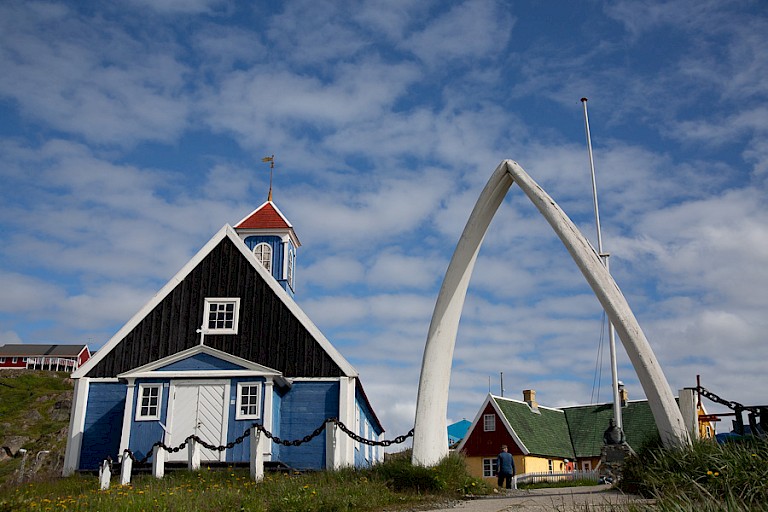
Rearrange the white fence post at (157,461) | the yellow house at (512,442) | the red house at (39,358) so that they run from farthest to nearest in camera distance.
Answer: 1. the red house at (39,358)
2. the yellow house at (512,442)
3. the white fence post at (157,461)

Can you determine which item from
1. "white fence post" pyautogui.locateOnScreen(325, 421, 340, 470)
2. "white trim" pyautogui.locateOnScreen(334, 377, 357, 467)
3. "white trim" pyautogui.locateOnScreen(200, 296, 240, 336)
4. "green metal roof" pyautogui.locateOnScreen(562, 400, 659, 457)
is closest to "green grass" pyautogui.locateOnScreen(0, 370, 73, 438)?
"white trim" pyautogui.locateOnScreen(200, 296, 240, 336)

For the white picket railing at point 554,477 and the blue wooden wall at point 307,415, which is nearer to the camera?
the blue wooden wall at point 307,415

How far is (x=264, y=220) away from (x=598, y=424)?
2171 cm

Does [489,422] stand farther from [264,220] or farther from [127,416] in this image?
[127,416]

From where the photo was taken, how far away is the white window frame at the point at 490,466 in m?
33.8

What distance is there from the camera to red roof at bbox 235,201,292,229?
26062mm

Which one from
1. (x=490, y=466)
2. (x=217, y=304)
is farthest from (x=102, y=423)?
(x=490, y=466)

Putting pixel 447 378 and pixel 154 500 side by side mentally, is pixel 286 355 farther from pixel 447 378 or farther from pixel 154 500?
pixel 154 500

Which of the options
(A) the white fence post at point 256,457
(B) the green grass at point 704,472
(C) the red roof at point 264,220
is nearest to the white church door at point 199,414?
(A) the white fence post at point 256,457

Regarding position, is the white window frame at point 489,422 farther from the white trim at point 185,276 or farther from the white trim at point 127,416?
the white trim at point 127,416

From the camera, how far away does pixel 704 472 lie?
9.59 metres

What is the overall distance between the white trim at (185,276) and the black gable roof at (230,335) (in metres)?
0.08

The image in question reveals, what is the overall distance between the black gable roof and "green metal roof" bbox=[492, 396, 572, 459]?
53.9 ft

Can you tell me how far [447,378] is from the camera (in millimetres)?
13469
